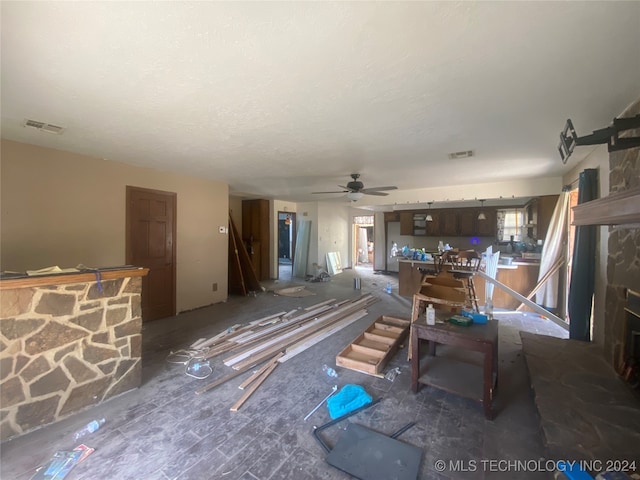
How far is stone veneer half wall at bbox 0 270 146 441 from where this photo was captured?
1875 mm

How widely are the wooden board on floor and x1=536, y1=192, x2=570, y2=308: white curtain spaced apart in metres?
2.83

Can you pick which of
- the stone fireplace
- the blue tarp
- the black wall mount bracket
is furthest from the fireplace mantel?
the blue tarp

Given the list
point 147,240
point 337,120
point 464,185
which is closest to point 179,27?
point 337,120

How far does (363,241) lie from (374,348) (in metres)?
8.83

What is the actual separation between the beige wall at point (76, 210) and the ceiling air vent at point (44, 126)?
2.43 ft

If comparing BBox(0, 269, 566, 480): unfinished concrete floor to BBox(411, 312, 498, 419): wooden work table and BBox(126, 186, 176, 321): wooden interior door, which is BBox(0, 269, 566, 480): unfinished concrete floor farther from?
BBox(126, 186, 176, 321): wooden interior door

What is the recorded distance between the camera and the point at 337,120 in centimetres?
246

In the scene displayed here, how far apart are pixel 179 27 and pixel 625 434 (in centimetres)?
344

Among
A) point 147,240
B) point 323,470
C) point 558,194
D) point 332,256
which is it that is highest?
point 558,194

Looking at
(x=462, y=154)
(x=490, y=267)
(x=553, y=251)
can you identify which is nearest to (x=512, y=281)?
(x=490, y=267)

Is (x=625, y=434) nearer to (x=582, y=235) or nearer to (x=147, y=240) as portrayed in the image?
(x=582, y=235)

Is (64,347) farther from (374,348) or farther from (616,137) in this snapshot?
(616,137)

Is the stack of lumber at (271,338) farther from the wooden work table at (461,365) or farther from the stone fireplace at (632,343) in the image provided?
the stone fireplace at (632,343)

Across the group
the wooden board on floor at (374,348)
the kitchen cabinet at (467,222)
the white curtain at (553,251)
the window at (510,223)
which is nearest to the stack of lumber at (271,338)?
the wooden board on floor at (374,348)
